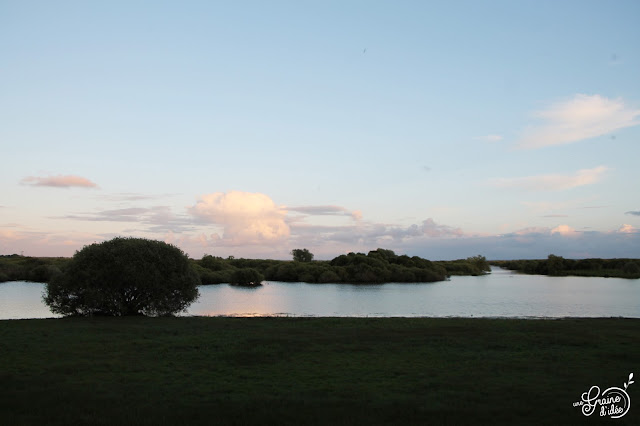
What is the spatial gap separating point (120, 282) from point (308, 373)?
23070 millimetres

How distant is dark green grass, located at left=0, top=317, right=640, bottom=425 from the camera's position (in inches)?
465

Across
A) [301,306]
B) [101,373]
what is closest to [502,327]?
[101,373]

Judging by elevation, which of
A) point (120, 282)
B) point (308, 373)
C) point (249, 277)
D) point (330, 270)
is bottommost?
point (249, 277)

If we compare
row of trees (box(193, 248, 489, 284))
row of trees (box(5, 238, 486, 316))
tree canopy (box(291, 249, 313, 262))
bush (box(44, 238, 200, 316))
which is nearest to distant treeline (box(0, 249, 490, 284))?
row of trees (box(193, 248, 489, 284))

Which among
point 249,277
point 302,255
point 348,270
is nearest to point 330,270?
point 348,270

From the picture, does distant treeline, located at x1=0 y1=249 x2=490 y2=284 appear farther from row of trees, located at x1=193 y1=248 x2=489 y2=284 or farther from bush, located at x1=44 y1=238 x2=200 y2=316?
bush, located at x1=44 y1=238 x2=200 y2=316

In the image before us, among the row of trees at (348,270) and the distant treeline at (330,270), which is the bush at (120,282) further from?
the row of trees at (348,270)

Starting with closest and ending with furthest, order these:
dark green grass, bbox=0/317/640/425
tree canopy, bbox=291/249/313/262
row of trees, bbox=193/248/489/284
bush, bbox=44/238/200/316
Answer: dark green grass, bbox=0/317/640/425, bush, bbox=44/238/200/316, row of trees, bbox=193/248/489/284, tree canopy, bbox=291/249/313/262

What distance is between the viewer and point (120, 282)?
34.7m

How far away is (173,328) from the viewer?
26.9 m

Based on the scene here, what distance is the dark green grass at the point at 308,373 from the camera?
38.8 feet

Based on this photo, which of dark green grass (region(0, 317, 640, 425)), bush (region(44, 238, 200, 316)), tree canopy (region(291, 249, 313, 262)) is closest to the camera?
dark green grass (region(0, 317, 640, 425))

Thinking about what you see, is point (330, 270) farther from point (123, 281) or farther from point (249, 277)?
point (123, 281)

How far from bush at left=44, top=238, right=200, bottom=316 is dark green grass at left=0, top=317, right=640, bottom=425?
22.9 feet
